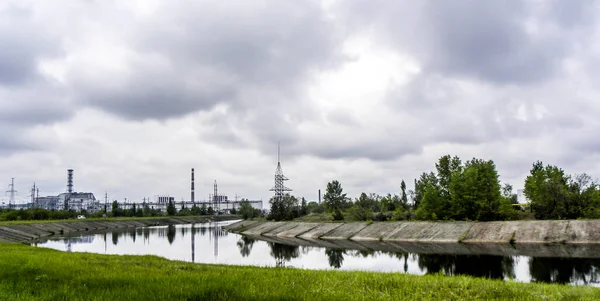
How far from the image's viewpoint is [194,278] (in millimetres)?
13211

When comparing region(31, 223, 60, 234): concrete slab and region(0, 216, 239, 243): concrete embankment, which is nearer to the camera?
region(0, 216, 239, 243): concrete embankment

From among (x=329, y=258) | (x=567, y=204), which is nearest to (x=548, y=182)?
(x=567, y=204)

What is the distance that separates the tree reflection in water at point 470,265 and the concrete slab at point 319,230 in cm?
3625

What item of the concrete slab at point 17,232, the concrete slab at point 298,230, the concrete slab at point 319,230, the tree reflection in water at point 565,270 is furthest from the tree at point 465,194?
the concrete slab at point 17,232

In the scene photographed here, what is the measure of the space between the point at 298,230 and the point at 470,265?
54.5 meters

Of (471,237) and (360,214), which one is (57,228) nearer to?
(360,214)

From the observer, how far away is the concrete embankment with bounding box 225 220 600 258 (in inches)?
1889

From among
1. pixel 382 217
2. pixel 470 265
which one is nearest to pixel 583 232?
pixel 470 265

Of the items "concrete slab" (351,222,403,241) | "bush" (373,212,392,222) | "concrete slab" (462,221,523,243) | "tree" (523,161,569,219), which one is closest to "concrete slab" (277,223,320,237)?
"bush" (373,212,392,222)

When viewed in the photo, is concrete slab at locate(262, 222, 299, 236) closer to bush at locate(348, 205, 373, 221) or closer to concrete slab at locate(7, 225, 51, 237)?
bush at locate(348, 205, 373, 221)

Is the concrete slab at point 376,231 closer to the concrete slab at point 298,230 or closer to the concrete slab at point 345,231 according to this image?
the concrete slab at point 345,231

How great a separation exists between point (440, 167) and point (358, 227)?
825 inches

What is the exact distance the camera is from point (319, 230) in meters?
82.6

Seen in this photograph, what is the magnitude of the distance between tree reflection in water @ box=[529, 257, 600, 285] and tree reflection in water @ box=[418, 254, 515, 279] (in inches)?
69.1
